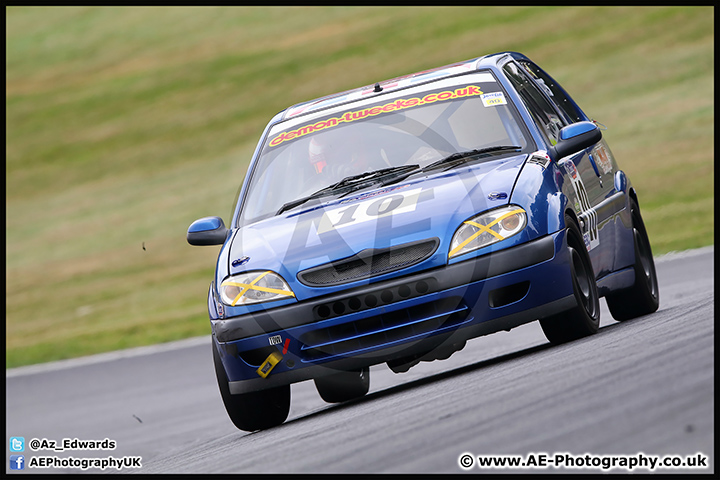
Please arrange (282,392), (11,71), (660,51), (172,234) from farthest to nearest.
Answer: (11,71)
(660,51)
(172,234)
(282,392)

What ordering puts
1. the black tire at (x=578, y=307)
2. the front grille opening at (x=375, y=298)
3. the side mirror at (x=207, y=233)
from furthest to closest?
the side mirror at (x=207, y=233)
the black tire at (x=578, y=307)
the front grille opening at (x=375, y=298)

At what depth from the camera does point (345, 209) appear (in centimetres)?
624

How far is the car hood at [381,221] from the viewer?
5840 mm

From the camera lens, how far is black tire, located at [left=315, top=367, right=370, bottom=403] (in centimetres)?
755

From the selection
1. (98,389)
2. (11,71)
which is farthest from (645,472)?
(11,71)

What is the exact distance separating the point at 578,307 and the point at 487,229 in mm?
741

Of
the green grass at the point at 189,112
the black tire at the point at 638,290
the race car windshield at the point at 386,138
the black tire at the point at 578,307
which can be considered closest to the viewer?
the black tire at the point at 578,307

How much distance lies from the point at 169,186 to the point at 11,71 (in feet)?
66.0

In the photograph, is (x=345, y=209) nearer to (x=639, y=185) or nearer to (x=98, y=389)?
(x=98, y=389)

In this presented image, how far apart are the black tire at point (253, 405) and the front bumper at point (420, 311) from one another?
0.54 meters

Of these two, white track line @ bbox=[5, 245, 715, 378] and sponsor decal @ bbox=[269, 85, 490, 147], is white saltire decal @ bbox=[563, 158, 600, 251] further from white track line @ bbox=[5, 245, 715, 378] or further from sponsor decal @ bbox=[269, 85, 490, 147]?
white track line @ bbox=[5, 245, 715, 378]

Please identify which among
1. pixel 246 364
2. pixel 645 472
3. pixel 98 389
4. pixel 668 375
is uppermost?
pixel 645 472

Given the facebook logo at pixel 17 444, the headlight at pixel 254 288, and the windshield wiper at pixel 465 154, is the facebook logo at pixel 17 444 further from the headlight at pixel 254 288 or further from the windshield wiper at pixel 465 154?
the windshield wiper at pixel 465 154

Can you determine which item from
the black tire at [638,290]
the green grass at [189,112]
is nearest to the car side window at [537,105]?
the black tire at [638,290]
